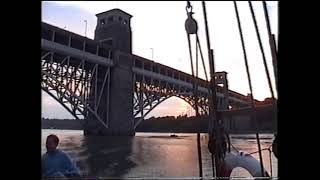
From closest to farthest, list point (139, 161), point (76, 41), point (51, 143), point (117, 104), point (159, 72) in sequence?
point (51, 143)
point (139, 161)
point (76, 41)
point (117, 104)
point (159, 72)

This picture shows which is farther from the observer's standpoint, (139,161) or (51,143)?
(139,161)

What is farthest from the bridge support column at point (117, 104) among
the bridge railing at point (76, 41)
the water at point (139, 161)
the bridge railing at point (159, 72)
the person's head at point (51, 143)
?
the person's head at point (51, 143)

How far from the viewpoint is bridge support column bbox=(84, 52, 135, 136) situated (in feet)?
150

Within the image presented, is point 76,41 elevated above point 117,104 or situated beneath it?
elevated above

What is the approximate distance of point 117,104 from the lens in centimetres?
4612

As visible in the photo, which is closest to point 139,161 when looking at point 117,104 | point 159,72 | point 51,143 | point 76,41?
point 51,143

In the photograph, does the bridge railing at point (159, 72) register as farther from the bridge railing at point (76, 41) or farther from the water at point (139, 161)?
the water at point (139, 161)

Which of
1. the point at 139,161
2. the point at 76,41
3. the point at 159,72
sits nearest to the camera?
the point at 139,161

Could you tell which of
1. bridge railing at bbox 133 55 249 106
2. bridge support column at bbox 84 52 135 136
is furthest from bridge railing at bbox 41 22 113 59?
bridge railing at bbox 133 55 249 106

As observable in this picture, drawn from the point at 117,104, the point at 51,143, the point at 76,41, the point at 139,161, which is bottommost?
the point at 139,161

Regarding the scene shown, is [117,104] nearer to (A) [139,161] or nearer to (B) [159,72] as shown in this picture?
(B) [159,72]
